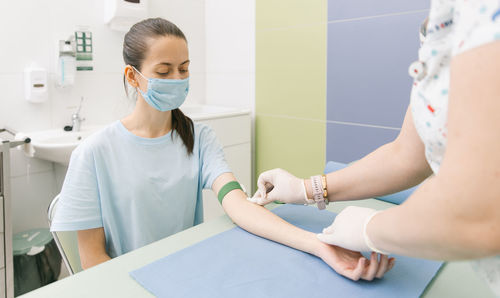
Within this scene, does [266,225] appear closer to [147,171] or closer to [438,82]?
[147,171]

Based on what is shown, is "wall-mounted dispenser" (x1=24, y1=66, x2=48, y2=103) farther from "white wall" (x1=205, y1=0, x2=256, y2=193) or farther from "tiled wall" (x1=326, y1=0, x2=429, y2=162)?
"tiled wall" (x1=326, y1=0, x2=429, y2=162)

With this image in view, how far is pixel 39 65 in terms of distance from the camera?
7.51 feet

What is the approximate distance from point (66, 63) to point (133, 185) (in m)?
1.39

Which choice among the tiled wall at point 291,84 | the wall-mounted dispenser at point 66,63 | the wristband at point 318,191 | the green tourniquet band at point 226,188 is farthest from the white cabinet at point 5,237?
the tiled wall at point 291,84

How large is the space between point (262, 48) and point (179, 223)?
182 cm

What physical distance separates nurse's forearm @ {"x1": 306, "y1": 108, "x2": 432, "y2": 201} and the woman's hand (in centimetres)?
17

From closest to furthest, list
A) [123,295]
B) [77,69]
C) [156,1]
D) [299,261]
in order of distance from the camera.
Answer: [123,295]
[299,261]
[77,69]
[156,1]

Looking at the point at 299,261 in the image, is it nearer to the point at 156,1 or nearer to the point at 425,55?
the point at 425,55

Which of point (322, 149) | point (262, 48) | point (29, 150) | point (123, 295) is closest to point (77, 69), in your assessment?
point (29, 150)

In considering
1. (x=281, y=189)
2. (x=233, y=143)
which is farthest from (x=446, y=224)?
(x=233, y=143)

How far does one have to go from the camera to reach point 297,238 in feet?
3.14

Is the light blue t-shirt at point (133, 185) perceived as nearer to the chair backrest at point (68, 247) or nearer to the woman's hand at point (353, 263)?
the chair backrest at point (68, 247)

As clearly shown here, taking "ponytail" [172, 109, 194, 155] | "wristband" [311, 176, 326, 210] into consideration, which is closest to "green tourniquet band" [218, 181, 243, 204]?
"ponytail" [172, 109, 194, 155]

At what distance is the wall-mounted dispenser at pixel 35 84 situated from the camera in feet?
7.22
